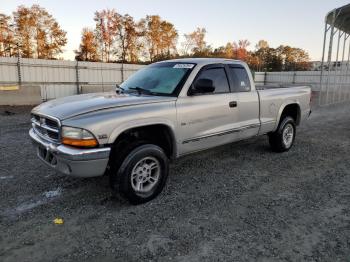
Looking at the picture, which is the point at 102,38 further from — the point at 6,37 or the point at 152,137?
the point at 152,137

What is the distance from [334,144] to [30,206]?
21.9 feet

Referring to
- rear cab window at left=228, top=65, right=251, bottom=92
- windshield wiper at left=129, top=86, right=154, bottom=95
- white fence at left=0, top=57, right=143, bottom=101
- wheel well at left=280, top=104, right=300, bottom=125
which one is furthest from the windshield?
white fence at left=0, top=57, right=143, bottom=101

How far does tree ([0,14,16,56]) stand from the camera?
36.7m

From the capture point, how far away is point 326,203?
3.86 meters

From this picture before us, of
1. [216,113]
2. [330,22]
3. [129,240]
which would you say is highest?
[330,22]

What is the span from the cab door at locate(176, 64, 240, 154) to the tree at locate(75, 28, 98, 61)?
42.2m

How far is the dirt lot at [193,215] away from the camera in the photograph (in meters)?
2.82

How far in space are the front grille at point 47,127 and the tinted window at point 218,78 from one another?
91.7 inches

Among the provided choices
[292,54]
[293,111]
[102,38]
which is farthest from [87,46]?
[292,54]

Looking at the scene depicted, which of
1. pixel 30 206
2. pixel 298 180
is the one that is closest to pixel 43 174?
pixel 30 206

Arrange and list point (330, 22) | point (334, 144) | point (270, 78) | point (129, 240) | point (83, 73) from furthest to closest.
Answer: point (270, 78) → point (83, 73) → point (330, 22) → point (334, 144) → point (129, 240)

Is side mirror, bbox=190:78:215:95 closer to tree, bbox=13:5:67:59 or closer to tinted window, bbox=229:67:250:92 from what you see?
tinted window, bbox=229:67:250:92

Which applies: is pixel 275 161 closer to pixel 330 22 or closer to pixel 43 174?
pixel 43 174

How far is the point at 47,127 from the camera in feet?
11.9
